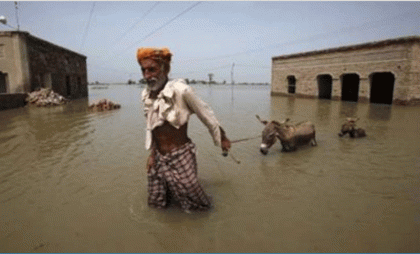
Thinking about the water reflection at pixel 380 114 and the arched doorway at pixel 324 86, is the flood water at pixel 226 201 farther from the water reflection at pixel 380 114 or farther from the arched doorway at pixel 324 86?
the arched doorway at pixel 324 86

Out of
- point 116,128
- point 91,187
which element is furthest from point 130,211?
point 116,128

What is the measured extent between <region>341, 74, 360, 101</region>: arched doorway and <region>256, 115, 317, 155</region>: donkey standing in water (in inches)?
780

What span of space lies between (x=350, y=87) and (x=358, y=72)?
5.00 m

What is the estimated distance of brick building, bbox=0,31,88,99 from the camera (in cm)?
1598

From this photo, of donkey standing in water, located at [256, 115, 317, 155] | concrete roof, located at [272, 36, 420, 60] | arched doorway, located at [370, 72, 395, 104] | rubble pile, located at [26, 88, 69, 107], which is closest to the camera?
donkey standing in water, located at [256, 115, 317, 155]

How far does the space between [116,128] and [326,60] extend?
19560 millimetres

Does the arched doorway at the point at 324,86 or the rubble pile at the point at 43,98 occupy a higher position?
the arched doorway at the point at 324,86

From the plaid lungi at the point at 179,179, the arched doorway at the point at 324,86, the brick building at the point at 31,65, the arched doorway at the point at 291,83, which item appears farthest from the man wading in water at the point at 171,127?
the arched doorway at the point at 291,83

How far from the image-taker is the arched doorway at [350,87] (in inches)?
922

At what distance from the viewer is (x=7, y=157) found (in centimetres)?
547

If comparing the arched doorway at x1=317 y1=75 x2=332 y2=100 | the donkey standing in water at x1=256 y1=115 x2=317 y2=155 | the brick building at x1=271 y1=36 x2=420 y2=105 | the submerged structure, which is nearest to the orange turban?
the donkey standing in water at x1=256 y1=115 x2=317 y2=155

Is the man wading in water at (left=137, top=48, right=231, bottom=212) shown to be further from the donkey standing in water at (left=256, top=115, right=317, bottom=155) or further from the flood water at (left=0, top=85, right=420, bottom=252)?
the donkey standing in water at (left=256, top=115, right=317, bottom=155)

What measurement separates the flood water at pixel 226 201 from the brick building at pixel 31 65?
12891mm

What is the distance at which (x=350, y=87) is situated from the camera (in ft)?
77.8
